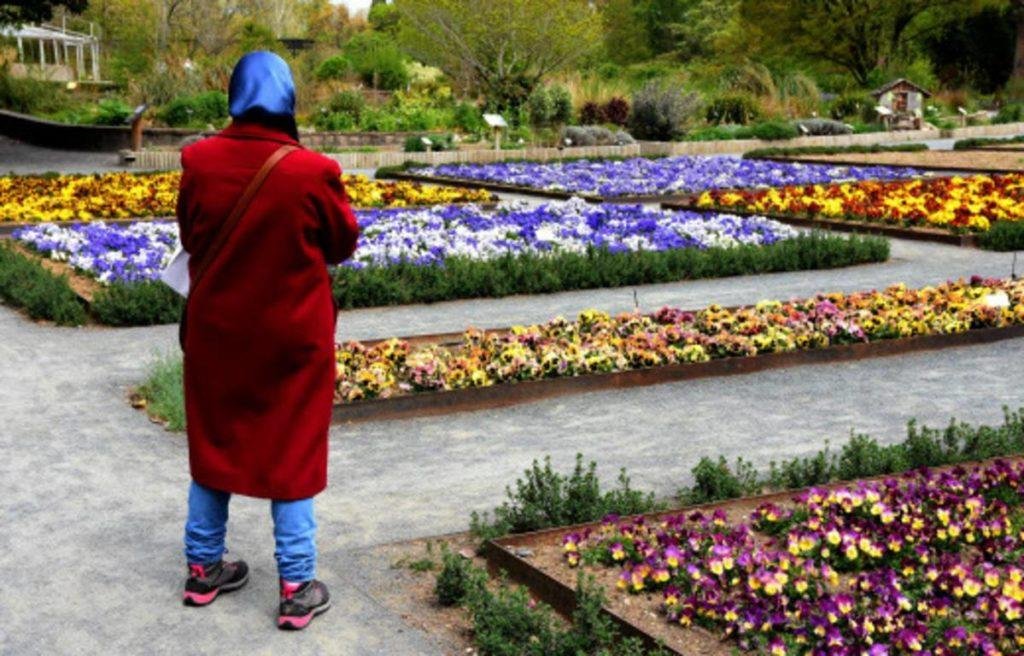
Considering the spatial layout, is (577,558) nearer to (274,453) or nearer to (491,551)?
(491,551)

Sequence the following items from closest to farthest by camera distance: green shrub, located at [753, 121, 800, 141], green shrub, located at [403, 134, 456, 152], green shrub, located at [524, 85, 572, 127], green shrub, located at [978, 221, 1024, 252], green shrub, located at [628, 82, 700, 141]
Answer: green shrub, located at [978, 221, 1024, 252], green shrub, located at [403, 134, 456, 152], green shrub, located at [524, 85, 572, 127], green shrub, located at [628, 82, 700, 141], green shrub, located at [753, 121, 800, 141]

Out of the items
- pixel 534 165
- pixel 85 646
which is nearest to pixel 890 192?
pixel 534 165

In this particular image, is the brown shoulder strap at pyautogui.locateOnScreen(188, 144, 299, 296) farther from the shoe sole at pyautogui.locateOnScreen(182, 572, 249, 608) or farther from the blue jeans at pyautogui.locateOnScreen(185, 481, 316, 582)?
the shoe sole at pyautogui.locateOnScreen(182, 572, 249, 608)

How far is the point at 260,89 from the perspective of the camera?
14.6 ft

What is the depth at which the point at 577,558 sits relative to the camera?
486cm

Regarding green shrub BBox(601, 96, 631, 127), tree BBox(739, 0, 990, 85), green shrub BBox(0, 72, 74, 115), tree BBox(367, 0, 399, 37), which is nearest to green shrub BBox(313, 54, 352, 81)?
green shrub BBox(0, 72, 74, 115)

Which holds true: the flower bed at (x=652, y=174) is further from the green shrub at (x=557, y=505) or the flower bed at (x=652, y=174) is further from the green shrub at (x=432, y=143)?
the green shrub at (x=557, y=505)

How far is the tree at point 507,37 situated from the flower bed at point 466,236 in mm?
18487

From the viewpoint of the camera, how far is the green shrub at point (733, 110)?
36.2m

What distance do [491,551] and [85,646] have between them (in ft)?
4.53

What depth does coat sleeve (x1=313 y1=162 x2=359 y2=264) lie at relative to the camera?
4434 mm

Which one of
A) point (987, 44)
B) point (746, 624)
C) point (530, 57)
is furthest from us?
point (987, 44)

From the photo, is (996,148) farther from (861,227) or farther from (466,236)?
(466,236)

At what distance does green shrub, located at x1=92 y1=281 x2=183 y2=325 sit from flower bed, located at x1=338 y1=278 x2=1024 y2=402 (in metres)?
2.24
